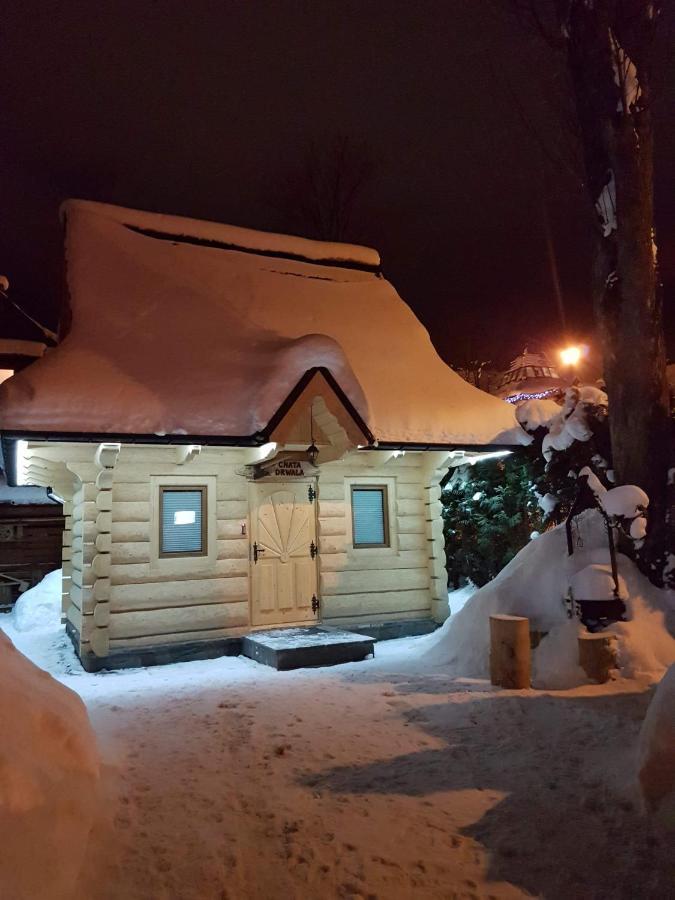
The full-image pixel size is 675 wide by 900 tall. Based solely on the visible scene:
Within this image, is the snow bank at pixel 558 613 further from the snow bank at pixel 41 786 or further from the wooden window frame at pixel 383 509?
the snow bank at pixel 41 786

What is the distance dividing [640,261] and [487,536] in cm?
780

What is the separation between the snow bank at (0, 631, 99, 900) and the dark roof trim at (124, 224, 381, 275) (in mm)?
10109

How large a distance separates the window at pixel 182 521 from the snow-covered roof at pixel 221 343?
147 cm

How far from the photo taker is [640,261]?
850cm

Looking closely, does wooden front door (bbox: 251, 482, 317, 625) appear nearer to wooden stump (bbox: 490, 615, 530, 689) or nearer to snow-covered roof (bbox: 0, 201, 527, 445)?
snow-covered roof (bbox: 0, 201, 527, 445)

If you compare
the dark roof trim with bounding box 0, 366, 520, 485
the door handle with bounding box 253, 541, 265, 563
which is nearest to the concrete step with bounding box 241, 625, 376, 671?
the door handle with bounding box 253, 541, 265, 563

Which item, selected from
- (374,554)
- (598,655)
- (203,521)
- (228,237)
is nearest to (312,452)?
(203,521)

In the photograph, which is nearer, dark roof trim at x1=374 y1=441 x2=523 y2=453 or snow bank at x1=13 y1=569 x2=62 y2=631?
dark roof trim at x1=374 y1=441 x2=523 y2=453

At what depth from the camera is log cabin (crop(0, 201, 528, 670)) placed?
8906 millimetres

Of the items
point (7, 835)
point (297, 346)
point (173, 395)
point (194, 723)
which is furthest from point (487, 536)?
point (7, 835)

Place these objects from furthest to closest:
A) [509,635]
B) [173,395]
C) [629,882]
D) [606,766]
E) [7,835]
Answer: [173,395] < [509,635] < [606,766] < [629,882] < [7,835]

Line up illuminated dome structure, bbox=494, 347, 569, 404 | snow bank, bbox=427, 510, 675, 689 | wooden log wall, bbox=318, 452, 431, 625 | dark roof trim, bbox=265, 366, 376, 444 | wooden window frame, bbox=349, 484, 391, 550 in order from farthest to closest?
illuminated dome structure, bbox=494, 347, 569, 404
wooden window frame, bbox=349, 484, 391, 550
wooden log wall, bbox=318, 452, 431, 625
dark roof trim, bbox=265, 366, 376, 444
snow bank, bbox=427, 510, 675, 689

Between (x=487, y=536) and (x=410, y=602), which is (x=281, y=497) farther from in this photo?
(x=487, y=536)

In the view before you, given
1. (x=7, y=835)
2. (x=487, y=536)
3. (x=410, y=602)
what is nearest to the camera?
(x=7, y=835)
